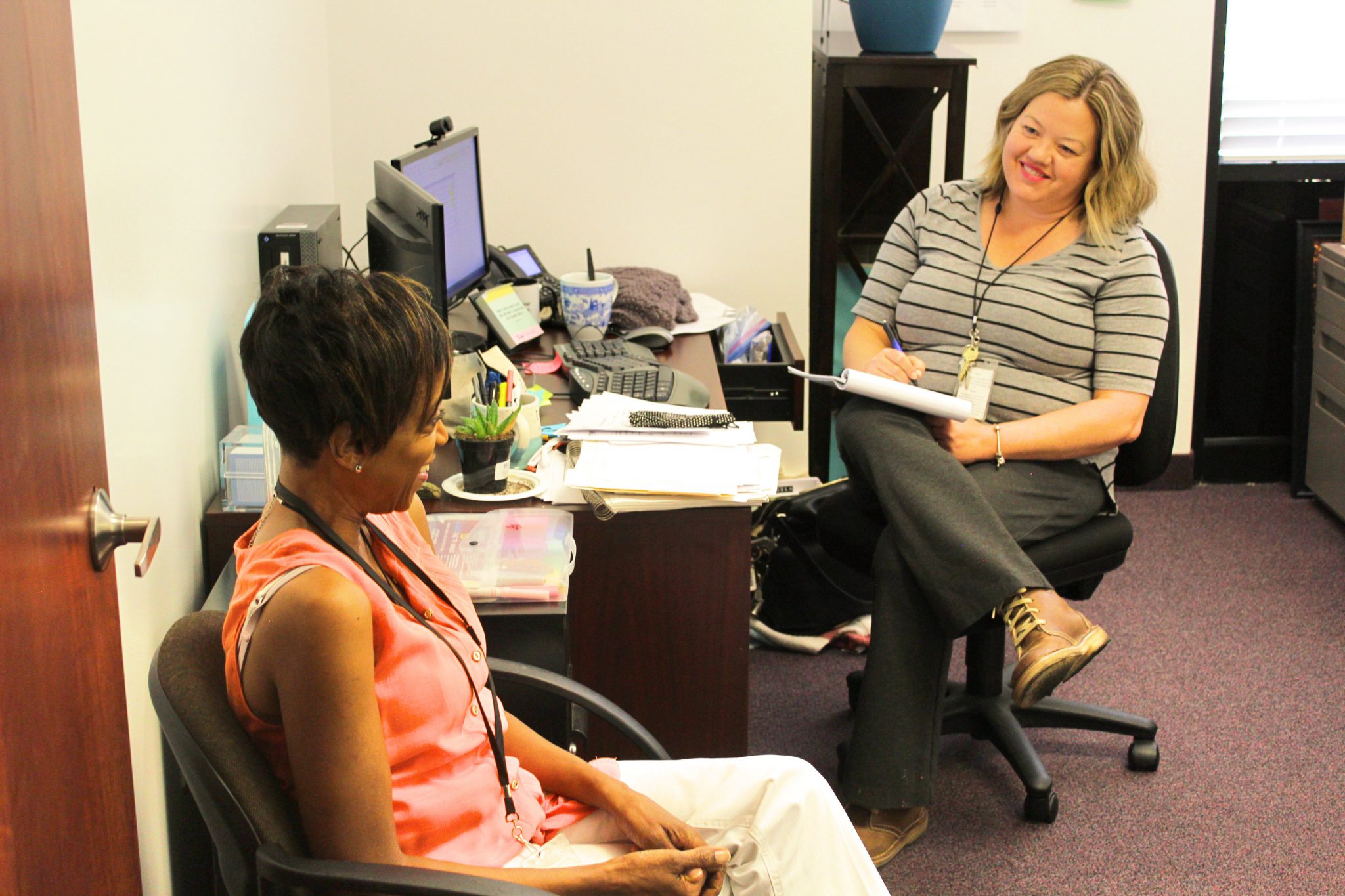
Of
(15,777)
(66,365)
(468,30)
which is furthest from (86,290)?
(468,30)

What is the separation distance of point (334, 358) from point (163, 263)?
0.67m

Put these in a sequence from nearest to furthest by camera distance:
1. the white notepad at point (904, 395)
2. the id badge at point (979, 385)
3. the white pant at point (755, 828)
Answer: the white pant at point (755, 828), the white notepad at point (904, 395), the id badge at point (979, 385)

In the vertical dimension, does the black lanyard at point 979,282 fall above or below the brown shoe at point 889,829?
above

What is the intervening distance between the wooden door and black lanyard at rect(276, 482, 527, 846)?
187 mm

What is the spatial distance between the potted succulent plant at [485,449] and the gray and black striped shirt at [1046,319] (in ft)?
2.82

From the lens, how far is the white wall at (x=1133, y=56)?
3564 mm

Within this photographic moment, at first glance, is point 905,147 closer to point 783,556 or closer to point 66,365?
point 783,556

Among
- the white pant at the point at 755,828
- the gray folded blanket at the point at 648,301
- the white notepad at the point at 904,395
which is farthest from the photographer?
the gray folded blanket at the point at 648,301

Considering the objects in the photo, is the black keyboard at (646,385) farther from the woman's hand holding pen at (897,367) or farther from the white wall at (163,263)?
the white wall at (163,263)

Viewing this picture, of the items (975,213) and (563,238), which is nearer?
(975,213)

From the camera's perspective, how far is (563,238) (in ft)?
11.2

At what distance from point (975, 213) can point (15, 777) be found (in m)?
2.01

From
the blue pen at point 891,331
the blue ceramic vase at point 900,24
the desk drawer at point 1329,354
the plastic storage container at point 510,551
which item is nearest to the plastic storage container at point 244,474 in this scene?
the plastic storage container at point 510,551

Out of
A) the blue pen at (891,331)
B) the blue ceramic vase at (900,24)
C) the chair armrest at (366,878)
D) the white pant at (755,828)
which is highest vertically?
the blue ceramic vase at (900,24)
